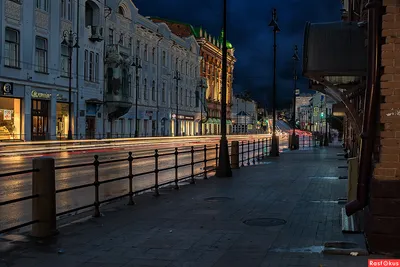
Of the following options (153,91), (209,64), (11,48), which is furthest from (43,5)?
(209,64)

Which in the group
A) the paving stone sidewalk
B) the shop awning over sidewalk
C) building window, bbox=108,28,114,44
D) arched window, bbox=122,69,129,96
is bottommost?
the paving stone sidewalk

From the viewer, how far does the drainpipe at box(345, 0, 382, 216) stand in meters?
6.22

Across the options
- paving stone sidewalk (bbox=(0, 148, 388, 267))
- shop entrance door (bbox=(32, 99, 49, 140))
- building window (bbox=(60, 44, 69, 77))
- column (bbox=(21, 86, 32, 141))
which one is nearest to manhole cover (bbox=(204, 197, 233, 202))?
paving stone sidewalk (bbox=(0, 148, 388, 267))

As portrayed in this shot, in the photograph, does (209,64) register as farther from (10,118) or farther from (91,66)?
(10,118)

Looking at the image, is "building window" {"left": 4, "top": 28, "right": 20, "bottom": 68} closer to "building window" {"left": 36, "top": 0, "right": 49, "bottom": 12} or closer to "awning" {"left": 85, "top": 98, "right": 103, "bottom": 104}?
"building window" {"left": 36, "top": 0, "right": 49, "bottom": 12}

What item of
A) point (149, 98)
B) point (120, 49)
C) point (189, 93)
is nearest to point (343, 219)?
point (120, 49)

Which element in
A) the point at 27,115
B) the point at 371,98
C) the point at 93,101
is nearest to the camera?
the point at 371,98

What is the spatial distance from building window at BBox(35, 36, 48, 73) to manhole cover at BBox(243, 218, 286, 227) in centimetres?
3501

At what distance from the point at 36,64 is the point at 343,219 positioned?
36.1 metres

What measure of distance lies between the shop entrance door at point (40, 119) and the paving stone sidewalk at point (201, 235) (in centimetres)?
3024

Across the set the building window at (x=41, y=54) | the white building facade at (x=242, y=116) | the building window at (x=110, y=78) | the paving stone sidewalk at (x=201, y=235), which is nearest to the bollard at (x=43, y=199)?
the paving stone sidewalk at (x=201, y=235)

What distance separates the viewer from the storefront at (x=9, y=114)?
119ft

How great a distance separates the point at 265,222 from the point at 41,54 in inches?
1430

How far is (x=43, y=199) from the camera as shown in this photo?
7574mm
